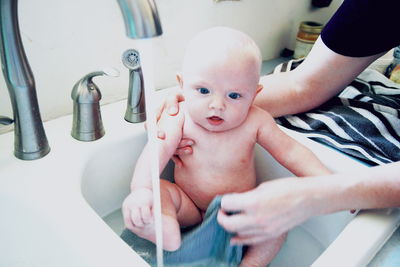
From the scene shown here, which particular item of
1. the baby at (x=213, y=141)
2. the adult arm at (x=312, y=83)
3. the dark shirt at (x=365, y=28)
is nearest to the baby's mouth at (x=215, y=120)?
the baby at (x=213, y=141)

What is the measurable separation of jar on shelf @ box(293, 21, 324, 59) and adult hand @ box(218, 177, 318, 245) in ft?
2.56

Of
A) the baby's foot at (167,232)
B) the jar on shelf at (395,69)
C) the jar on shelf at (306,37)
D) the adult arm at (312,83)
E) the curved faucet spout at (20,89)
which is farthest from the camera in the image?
the jar on shelf at (306,37)

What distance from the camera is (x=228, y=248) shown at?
1.94 ft

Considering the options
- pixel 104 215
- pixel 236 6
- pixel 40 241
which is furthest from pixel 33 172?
pixel 236 6

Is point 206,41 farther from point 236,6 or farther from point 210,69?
point 236,6

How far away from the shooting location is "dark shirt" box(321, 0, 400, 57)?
725 mm

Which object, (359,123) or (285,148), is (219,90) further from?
(359,123)

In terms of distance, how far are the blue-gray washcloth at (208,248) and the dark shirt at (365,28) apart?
1.58ft

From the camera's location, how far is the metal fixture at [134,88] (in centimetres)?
66

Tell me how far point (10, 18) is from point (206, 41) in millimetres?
301

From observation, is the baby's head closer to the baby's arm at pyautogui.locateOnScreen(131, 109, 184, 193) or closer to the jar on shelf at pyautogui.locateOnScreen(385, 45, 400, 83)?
the baby's arm at pyautogui.locateOnScreen(131, 109, 184, 193)

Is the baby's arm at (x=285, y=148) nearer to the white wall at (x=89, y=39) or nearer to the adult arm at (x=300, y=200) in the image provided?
the adult arm at (x=300, y=200)

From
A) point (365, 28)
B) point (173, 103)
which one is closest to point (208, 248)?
point (173, 103)

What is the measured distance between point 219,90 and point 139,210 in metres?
0.24
